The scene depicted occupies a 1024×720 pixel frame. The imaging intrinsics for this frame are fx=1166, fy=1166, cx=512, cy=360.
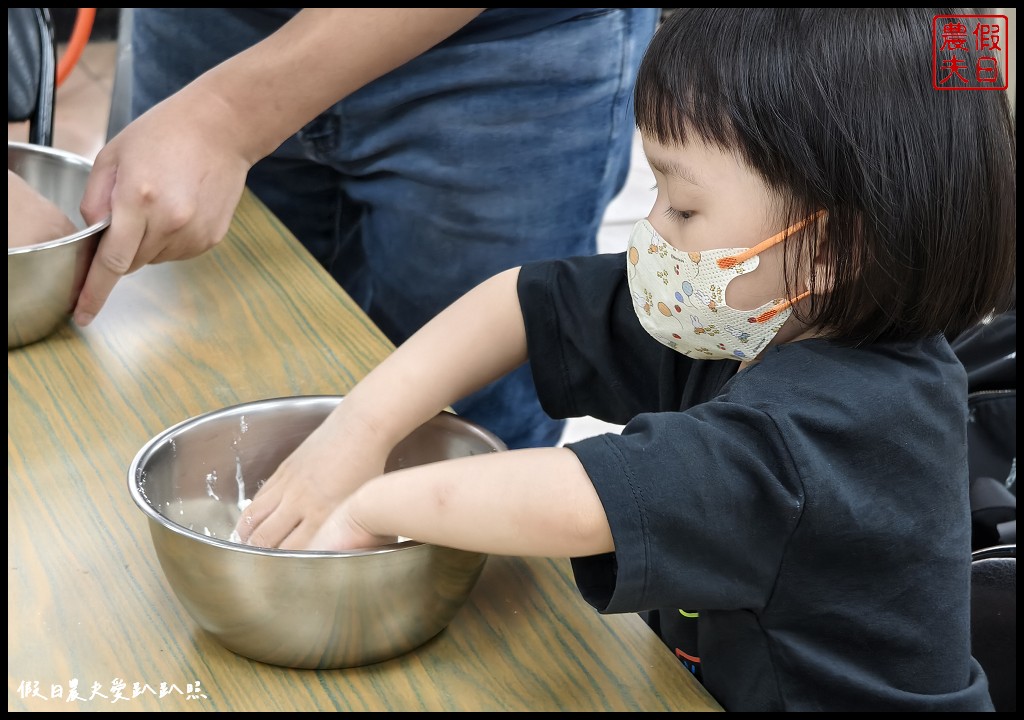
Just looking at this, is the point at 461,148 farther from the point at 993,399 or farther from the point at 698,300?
the point at 993,399

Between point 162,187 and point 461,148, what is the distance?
0.34m

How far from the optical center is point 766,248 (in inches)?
32.6

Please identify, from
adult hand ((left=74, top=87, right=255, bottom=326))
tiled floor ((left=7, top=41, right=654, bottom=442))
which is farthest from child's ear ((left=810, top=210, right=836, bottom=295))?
tiled floor ((left=7, top=41, right=654, bottom=442))

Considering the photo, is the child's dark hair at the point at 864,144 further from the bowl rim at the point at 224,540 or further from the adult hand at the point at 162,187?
the adult hand at the point at 162,187

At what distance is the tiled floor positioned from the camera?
344cm

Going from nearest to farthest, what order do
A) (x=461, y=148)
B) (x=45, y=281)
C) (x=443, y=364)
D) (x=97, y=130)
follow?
(x=443, y=364) < (x=45, y=281) < (x=461, y=148) < (x=97, y=130)

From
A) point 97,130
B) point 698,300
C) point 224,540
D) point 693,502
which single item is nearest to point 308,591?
point 224,540

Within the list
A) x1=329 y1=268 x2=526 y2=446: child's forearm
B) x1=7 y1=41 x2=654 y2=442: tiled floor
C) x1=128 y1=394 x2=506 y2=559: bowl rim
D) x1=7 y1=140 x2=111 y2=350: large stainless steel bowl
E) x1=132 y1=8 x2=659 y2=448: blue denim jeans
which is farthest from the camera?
x1=7 y1=41 x2=654 y2=442: tiled floor

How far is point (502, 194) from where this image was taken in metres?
1.32

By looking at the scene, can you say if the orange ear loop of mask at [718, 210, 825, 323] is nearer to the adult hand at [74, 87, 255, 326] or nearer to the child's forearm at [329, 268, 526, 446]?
the child's forearm at [329, 268, 526, 446]

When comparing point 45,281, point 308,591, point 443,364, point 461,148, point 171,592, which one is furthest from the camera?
point 461,148

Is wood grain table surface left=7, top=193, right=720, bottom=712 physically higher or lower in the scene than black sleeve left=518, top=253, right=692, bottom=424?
lower

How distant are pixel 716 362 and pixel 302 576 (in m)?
0.41

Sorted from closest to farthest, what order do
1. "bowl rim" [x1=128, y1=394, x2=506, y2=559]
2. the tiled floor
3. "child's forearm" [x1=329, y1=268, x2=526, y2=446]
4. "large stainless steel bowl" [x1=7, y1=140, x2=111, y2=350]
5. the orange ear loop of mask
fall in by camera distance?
"bowl rim" [x1=128, y1=394, x2=506, y2=559], the orange ear loop of mask, "child's forearm" [x1=329, y1=268, x2=526, y2=446], "large stainless steel bowl" [x1=7, y1=140, x2=111, y2=350], the tiled floor
